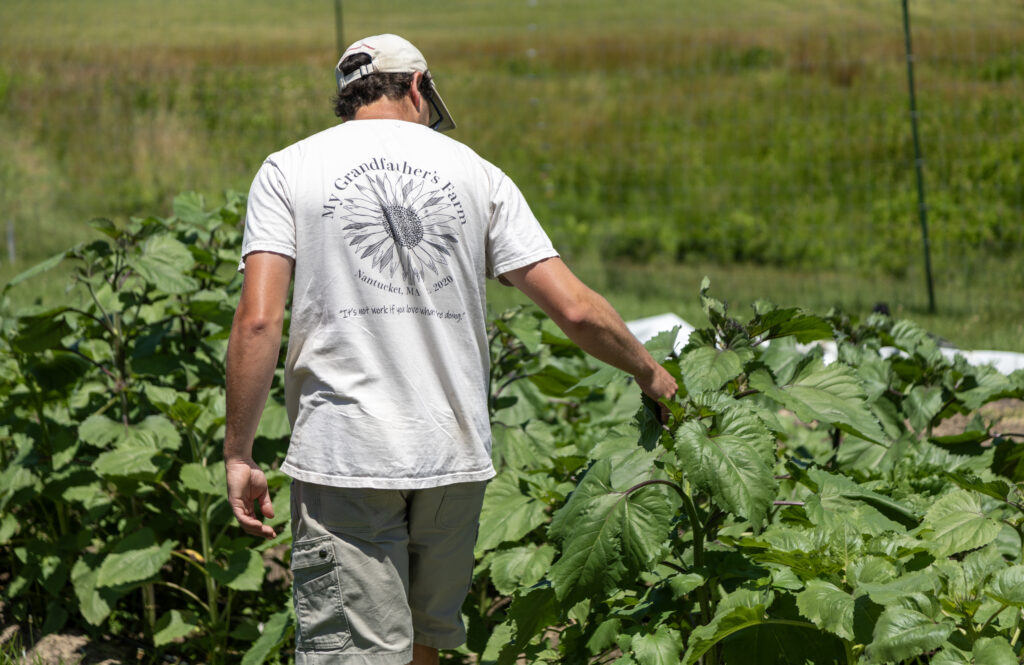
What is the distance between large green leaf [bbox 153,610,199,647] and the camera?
3178 mm

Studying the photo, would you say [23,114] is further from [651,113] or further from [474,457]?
[474,457]

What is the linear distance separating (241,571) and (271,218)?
1282 millimetres

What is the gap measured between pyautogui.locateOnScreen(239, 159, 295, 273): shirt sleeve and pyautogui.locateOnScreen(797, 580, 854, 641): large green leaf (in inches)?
49.0

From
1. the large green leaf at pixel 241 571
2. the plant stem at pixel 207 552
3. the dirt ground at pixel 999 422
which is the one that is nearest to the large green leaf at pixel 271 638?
the large green leaf at pixel 241 571

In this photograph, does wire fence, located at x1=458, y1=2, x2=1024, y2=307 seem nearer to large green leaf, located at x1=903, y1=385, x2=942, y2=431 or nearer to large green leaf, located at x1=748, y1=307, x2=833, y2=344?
large green leaf, located at x1=903, y1=385, x2=942, y2=431

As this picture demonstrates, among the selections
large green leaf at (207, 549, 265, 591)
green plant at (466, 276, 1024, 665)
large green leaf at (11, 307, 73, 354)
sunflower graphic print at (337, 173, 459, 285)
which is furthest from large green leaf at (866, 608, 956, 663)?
large green leaf at (11, 307, 73, 354)

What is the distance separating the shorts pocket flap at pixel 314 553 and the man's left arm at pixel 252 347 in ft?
0.61

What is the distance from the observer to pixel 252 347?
7.24 ft

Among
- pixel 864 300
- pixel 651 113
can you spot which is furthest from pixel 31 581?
pixel 651 113

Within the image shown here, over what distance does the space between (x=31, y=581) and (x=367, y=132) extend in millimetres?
2073

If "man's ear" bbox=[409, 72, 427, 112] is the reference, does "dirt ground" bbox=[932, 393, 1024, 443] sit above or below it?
below

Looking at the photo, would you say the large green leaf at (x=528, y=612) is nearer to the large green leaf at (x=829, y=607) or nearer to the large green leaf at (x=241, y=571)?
the large green leaf at (x=829, y=607)

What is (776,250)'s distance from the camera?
33.4 ft

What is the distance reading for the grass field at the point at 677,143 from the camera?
9398mm
